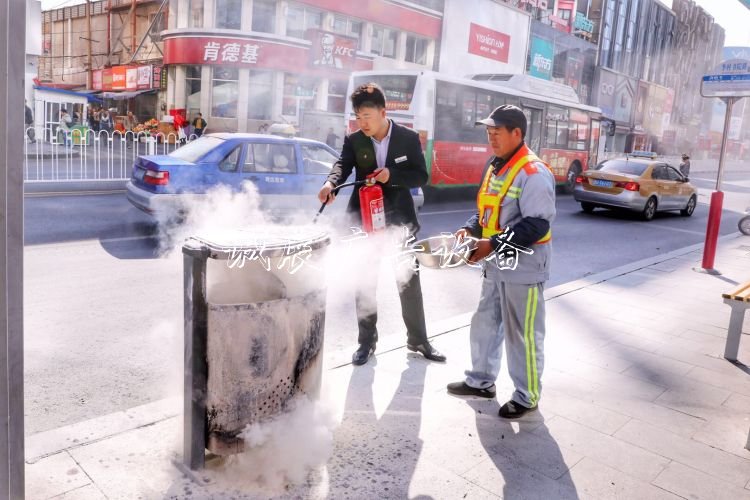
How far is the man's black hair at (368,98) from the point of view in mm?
4055

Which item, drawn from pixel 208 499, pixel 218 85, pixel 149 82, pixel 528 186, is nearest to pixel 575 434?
pixel 528 186

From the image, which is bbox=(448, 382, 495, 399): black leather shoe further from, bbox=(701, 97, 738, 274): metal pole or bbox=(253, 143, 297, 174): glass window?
bbox=(701, 97, 738, 274): metal pole

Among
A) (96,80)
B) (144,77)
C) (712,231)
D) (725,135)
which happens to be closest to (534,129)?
(725,135)

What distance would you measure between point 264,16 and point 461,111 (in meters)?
16.5

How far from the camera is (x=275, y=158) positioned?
9.00m

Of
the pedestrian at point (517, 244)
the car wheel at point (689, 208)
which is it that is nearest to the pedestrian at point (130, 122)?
the car wheel at point (689, 208)

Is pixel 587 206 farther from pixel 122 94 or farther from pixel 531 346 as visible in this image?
pixel 122 94

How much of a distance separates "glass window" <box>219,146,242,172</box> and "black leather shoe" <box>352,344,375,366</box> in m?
4.90

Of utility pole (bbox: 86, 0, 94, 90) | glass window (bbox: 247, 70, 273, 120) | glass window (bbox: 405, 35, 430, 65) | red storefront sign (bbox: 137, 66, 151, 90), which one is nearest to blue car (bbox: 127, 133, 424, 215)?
glass window (bbox: 247, 70, 273, 120)

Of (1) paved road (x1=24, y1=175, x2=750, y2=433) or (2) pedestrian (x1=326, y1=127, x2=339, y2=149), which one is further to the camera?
(2) pedestrian (x1=326, y1=127, x2=339, y2=149)

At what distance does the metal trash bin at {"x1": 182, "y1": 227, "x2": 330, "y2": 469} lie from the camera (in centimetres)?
264

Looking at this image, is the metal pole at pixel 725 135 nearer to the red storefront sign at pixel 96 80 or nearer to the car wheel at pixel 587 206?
the car wheel at pixel 587 206

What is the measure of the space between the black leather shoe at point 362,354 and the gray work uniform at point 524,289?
1013 millimetres

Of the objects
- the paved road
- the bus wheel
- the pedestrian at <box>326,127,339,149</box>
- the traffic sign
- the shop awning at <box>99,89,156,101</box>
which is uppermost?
the shop awning at <box>99,89,156,101</box>
